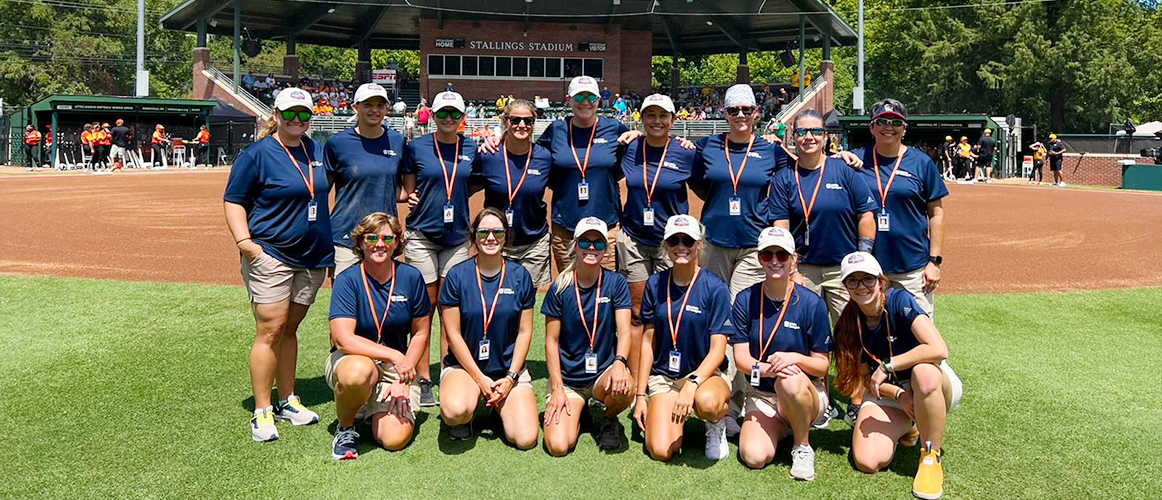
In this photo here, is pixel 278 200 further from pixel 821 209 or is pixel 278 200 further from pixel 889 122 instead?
pixel 889 122

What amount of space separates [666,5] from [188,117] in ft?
77.9

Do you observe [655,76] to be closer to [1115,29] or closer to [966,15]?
[966,15]

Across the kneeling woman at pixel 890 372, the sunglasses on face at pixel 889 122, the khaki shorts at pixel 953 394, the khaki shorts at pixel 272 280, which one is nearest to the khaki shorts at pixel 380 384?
the khaki shorts at pixel 272 280

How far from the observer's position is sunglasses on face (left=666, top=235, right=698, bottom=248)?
5.15 metres

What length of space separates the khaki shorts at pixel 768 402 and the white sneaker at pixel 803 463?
22 cm

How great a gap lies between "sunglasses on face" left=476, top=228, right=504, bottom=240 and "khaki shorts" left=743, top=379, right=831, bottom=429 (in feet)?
5.75

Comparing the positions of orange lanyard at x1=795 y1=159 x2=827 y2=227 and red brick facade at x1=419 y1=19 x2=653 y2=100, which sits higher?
red brick facade at x1=419 y1=19 x2=653 y2=100

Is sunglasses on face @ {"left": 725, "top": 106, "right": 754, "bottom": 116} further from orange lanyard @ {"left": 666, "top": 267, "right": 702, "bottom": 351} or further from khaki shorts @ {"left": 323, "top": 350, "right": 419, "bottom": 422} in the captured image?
khaki shorts @ {"left": 323, "top": 350, "right": 419, "bottom": 422}

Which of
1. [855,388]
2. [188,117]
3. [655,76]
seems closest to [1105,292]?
[855,388]

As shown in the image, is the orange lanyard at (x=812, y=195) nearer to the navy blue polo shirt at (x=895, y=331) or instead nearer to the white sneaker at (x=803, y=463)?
the navy blue polo shirt at (x=895, y=331)

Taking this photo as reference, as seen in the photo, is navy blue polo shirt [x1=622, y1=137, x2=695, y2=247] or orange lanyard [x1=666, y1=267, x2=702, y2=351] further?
navy blue polo shirt [x1=622, y1=137, x2=695, y2=247]

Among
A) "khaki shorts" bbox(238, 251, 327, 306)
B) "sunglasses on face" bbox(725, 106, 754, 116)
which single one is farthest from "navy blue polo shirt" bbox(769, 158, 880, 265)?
"khaki shorts" bbox(238, 251, 327, 306)

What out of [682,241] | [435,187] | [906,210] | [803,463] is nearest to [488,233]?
[435,187]

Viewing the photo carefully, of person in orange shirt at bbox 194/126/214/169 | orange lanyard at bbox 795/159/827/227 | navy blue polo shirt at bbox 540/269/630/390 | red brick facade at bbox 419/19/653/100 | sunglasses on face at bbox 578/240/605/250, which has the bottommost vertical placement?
navy blue polo shirt at bbox 540/269/630/390
